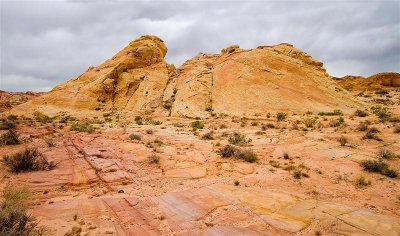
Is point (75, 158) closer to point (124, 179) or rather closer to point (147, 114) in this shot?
point (124, 179)

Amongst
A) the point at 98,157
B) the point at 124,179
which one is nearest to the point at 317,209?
the point at 124,179

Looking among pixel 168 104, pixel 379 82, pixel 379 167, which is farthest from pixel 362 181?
pixel 379 82

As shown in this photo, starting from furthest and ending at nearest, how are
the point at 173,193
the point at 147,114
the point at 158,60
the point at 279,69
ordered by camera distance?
1. the point at 158,60
2. the point at 279,69
3. the point at 147,114
4. the point at 173,193

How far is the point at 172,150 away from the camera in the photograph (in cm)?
1297

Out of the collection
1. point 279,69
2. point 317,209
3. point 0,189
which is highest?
point 279,69

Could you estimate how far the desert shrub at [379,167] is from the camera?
32.4 ft

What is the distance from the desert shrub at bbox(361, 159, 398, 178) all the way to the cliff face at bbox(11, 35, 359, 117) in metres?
15.2

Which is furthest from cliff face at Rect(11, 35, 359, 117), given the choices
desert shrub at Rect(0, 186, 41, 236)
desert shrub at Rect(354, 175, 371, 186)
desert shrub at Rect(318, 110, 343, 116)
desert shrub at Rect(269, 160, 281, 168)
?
desert shrub at Rect(0, 186, 41, 236)

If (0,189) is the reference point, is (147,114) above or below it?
above

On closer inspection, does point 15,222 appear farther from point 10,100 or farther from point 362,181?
point 10,100

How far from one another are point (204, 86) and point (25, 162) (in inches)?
875

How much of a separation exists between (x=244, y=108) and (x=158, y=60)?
16.9m

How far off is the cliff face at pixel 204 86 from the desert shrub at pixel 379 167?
1520 centimetres

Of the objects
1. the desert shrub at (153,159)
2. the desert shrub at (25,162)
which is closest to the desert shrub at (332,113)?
the desert shrub at (153,159)
